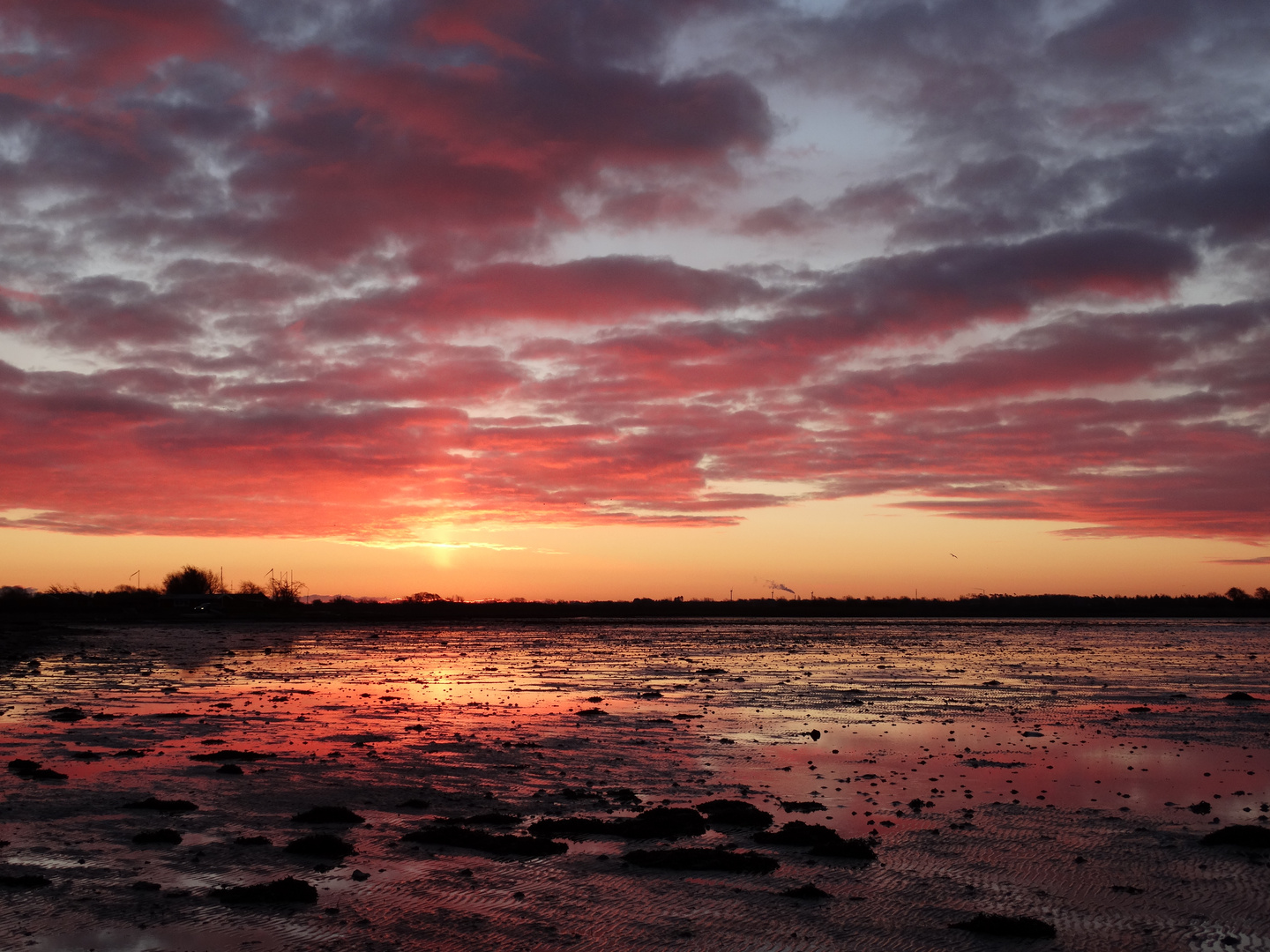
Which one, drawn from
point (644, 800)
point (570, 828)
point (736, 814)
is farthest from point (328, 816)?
point (736, 814)

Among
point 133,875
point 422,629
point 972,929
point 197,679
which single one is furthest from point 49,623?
point 972,929

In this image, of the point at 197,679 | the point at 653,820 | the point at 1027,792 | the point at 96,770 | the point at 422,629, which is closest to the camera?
the point at 653,820

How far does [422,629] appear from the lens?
12794 cm

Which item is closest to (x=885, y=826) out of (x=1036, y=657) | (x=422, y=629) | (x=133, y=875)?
(x=133, y=875)

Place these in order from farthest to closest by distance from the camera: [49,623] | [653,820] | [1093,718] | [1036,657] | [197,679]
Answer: [49,623] → [1036,657] → [197,679] → [1093,718] → [653,820]

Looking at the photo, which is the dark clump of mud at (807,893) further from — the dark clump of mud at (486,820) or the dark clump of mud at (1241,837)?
the dark clump of mud at (1241,837)

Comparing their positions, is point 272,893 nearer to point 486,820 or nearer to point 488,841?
point 488,841

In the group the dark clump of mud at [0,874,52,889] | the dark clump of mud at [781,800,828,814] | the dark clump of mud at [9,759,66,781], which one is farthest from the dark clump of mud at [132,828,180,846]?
the dark clump of mud at [781,800,828,814]

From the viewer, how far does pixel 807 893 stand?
13.0 meters

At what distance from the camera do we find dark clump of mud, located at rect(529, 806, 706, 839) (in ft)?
53.7

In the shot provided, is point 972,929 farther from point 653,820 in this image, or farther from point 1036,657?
point 1036,657

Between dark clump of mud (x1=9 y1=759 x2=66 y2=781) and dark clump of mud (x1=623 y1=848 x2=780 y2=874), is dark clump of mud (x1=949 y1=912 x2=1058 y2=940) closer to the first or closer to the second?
dark clump of mud (x1=623 y1=848 x2=780 y2=874)

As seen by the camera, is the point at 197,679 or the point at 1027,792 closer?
the point at 1027,792

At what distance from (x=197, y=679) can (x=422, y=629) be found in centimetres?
8178
